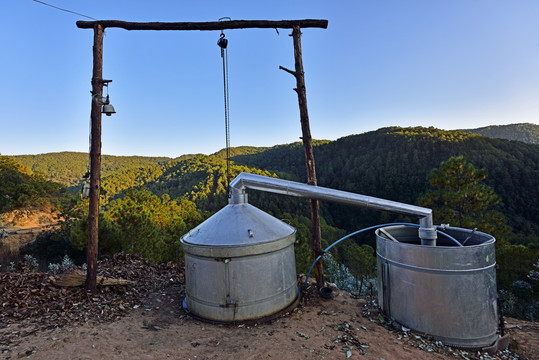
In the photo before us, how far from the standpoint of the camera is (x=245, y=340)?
5.03 m

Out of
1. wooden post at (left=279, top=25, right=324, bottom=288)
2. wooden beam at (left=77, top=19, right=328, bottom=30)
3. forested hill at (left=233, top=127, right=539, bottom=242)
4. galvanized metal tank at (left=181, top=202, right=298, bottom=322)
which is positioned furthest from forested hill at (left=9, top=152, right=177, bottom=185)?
galvanized metal tank at (left=181, top=202, right=298, bottom=322)

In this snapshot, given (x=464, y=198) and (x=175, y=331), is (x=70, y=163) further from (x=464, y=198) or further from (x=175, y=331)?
(x=175, y=331)

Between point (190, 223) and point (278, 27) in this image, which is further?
point (190, 223)

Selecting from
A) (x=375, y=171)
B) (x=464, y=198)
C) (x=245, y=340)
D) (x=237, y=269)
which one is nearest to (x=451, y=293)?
(x=245, y=340)

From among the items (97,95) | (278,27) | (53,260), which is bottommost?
(53,260)

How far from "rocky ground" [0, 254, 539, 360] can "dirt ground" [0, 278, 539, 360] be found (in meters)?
0.02

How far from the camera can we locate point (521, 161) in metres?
57.6

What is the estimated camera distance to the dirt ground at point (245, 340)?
178 inches

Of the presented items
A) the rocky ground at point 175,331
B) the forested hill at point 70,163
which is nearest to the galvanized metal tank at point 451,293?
the rocky ground at point 175,331

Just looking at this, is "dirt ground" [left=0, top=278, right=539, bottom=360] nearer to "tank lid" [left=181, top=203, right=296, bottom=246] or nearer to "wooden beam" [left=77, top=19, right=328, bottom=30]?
"tank lid" [left=181, top=203, right=296, bottom=246]

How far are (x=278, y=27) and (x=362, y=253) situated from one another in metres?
26.1

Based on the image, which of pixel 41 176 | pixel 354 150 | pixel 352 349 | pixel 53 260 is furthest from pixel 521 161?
pixel 41 176

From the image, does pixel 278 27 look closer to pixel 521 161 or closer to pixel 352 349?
pixel 352 349

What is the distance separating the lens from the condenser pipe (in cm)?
599
